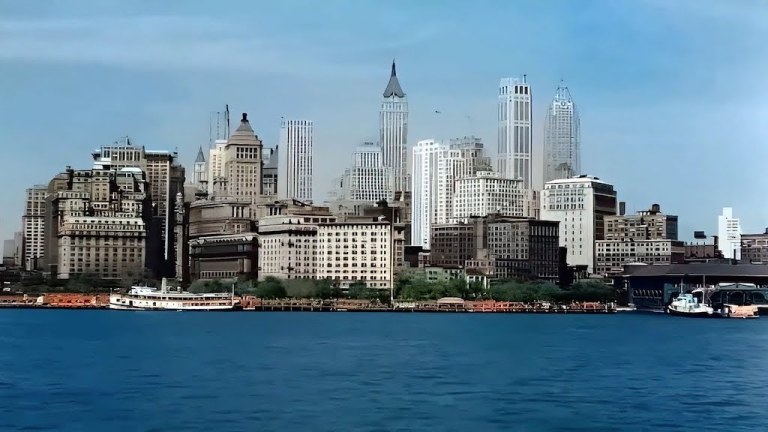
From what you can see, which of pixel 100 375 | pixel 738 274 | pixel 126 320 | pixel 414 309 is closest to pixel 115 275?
pixel 414 309

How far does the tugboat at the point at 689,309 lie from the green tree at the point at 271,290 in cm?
3317

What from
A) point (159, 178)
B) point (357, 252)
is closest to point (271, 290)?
point (357, 252)

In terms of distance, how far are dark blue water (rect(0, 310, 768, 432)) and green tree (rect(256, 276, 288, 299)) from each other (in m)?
49.0

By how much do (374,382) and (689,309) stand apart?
234 feet

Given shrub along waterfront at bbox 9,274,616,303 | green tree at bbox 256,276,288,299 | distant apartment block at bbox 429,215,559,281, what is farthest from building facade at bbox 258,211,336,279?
distant apartment block at bbox 429,215,559,281

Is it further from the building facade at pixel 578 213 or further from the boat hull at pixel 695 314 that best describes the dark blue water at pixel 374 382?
the building facade at pixel 578 213

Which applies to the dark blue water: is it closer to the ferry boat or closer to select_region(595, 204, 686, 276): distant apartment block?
the ferry boat

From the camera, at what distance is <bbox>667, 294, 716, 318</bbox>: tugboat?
103 m

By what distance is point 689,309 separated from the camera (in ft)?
338

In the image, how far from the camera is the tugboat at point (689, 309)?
103 meters

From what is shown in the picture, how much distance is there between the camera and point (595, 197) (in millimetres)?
159375

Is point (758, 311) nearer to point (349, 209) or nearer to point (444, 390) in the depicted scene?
point (349, 209)

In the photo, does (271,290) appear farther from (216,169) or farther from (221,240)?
(216,169)

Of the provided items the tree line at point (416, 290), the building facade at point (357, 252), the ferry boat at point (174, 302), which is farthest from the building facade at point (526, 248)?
the ferry boat at point (174, 302)
